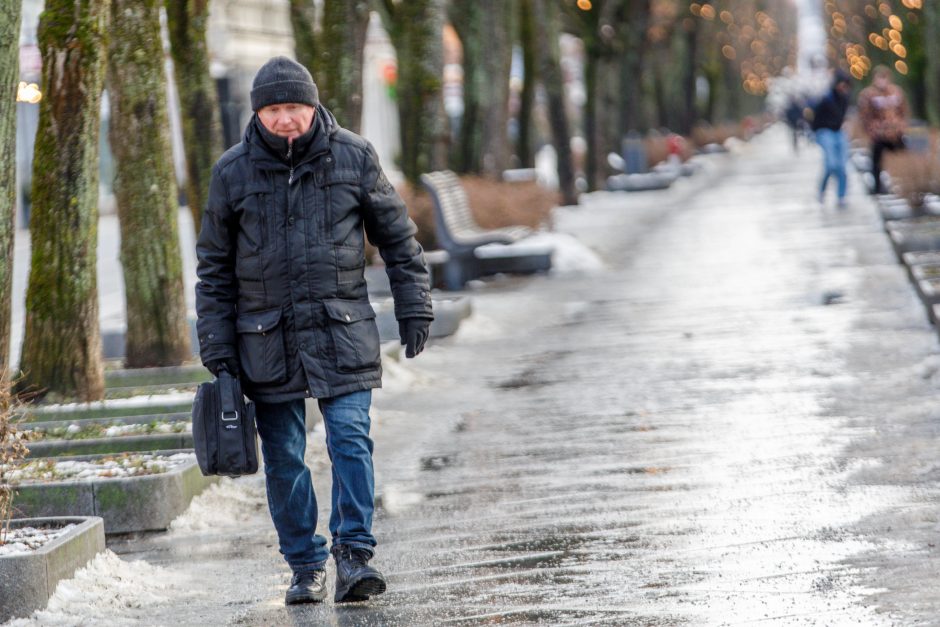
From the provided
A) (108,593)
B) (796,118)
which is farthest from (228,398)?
(796,118)

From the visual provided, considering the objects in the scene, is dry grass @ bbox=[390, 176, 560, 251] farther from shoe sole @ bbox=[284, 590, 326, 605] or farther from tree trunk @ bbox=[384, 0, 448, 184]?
shoe sole @ bbox=[284, 590, 326, 605]

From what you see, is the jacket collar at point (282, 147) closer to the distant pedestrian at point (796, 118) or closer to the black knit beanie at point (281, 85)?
the black knit beanie at point (281, 85)

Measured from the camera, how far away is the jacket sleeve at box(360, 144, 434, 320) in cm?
600

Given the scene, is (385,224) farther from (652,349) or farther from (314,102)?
(652,349)

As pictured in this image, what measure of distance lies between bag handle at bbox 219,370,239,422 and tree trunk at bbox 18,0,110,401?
373 centimetres

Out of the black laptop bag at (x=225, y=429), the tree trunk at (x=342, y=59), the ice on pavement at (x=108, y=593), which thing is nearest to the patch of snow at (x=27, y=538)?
the ice on pavement at (x=108, y=593)

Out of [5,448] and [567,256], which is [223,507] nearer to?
[5,448]

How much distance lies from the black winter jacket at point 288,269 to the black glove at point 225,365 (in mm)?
18

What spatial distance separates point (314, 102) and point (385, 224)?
0.48 meters

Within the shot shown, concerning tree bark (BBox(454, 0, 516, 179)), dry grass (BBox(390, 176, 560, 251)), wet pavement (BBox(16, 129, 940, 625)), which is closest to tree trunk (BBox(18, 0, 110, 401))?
wet pavement (BBox(16, 129, 940, 625))

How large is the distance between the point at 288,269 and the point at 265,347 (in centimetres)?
27

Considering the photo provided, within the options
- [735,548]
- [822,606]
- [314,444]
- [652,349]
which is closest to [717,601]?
[822,606]

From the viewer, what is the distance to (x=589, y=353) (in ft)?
41.0

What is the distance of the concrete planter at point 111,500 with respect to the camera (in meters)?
7.36
